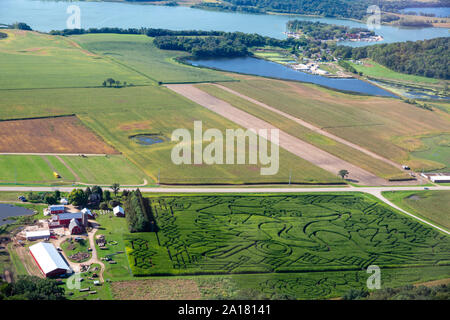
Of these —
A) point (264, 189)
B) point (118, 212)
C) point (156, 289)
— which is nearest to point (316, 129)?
point (264, 189)

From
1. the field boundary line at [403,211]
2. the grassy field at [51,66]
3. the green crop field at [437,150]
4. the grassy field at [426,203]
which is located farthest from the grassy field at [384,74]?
the field boundary line at [403,211]

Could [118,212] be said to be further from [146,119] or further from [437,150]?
[437,150]

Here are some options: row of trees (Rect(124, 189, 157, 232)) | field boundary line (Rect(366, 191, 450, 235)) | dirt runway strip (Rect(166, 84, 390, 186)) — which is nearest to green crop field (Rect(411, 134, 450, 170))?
dirt runway strip (Rect(166, 84, 390, 186))

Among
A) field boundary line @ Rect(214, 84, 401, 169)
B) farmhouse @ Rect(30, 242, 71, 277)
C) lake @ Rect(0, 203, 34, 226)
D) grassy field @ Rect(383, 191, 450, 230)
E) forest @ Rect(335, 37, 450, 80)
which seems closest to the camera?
farmhouse @ Rect(30, 242, 71, 277)

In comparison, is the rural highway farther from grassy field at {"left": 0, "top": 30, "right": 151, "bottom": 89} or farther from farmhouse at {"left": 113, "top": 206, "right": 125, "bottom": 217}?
grassy field at {"left": 0, "top": 30, "right": 151, "bottom": 89}

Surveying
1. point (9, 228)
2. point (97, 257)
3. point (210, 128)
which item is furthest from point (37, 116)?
point (97, 257)

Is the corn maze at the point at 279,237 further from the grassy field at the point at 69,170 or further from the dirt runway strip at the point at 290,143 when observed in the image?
the grassy field at the point at 69,170
